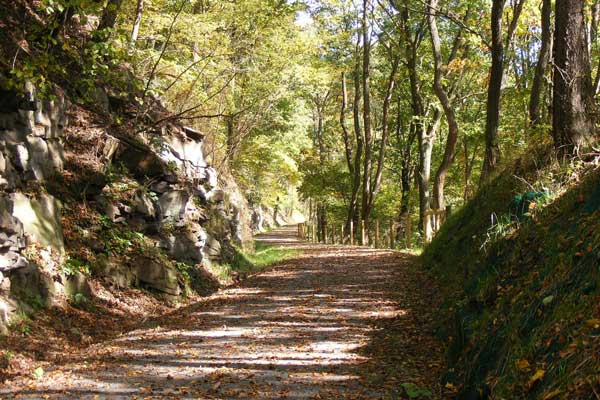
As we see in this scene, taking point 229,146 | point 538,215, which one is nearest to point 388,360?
point 538,215

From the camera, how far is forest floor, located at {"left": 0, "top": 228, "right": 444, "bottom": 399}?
17.7 feet

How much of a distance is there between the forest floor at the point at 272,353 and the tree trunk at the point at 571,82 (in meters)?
3.05

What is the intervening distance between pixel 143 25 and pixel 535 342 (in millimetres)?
13796

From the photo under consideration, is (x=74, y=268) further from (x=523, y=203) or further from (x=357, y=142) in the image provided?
(x=357, y=142)

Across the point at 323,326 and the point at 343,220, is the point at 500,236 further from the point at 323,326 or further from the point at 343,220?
the point at 343,220

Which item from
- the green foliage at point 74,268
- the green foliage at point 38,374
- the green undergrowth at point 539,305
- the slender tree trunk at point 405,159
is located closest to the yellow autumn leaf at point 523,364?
the green undergrowth at point 539,305

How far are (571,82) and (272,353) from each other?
16.5ft

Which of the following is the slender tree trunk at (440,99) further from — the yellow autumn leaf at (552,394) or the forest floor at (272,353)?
the yellow autumn leaf at (552,394)

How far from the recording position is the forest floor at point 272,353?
540 centimetres

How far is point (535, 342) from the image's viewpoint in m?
3.72

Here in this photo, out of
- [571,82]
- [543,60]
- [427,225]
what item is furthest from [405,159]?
[571,82]

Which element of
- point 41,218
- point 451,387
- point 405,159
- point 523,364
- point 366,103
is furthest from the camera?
point 405,159

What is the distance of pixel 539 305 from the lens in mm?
4109

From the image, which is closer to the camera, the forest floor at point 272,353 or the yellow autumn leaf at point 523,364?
the yellow autumn leaf at point 523,364
